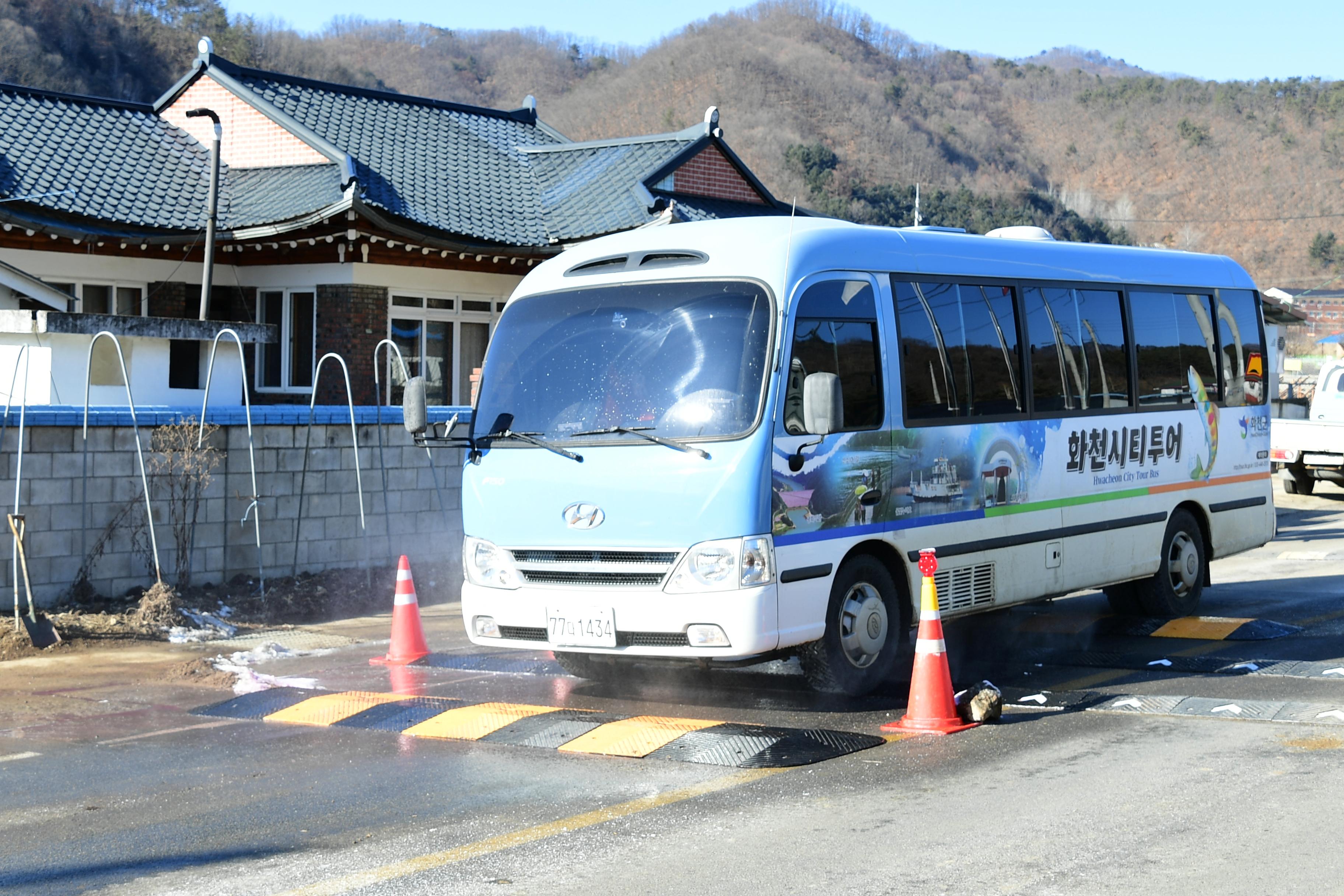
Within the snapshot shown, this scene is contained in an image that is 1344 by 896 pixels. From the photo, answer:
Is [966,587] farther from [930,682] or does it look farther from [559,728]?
[559,728]

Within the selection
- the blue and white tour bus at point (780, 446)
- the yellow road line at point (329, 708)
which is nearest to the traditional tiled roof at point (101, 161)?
the yellow road line at point (329, 708)

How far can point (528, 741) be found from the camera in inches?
297

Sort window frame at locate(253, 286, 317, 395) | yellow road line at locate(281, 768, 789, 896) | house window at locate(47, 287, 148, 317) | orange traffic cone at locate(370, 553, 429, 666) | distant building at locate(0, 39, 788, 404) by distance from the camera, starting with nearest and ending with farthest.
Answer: yellow road line at locate(281, 768, 789, 896) → orange traffic cone at locate(370, 553, 429, 666) → distant building at locate(0, 39, 788, 404) → house window at locate(47, 287, 148, 317) → window frame at locate(253, 286, 317, 395)

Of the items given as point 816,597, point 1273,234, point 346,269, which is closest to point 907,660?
point 816,597

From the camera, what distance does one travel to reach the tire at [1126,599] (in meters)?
11.6

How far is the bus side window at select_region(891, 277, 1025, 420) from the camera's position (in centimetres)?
904

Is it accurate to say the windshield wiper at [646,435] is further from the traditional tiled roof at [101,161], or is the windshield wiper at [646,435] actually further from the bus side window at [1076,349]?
the traditional tiled roof at [101,161]

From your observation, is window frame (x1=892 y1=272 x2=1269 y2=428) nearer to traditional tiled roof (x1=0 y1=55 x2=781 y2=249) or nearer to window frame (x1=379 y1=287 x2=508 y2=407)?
traditional tiled roof (x1=0 y1=55 x2=781 y2=249)

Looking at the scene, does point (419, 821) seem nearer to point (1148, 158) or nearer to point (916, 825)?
point (916, 825)

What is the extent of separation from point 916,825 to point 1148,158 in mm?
118607

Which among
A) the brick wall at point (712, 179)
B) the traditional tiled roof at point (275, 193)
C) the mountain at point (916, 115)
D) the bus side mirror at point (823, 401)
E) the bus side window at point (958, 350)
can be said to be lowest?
the bus side mirror at point (823, 401)

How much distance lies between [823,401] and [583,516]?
1465mm

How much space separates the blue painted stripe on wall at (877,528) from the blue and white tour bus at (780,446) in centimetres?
1

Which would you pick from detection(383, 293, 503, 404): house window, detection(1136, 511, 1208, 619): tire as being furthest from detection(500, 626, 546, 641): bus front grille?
detection(383, 293, 503, 404): house window
